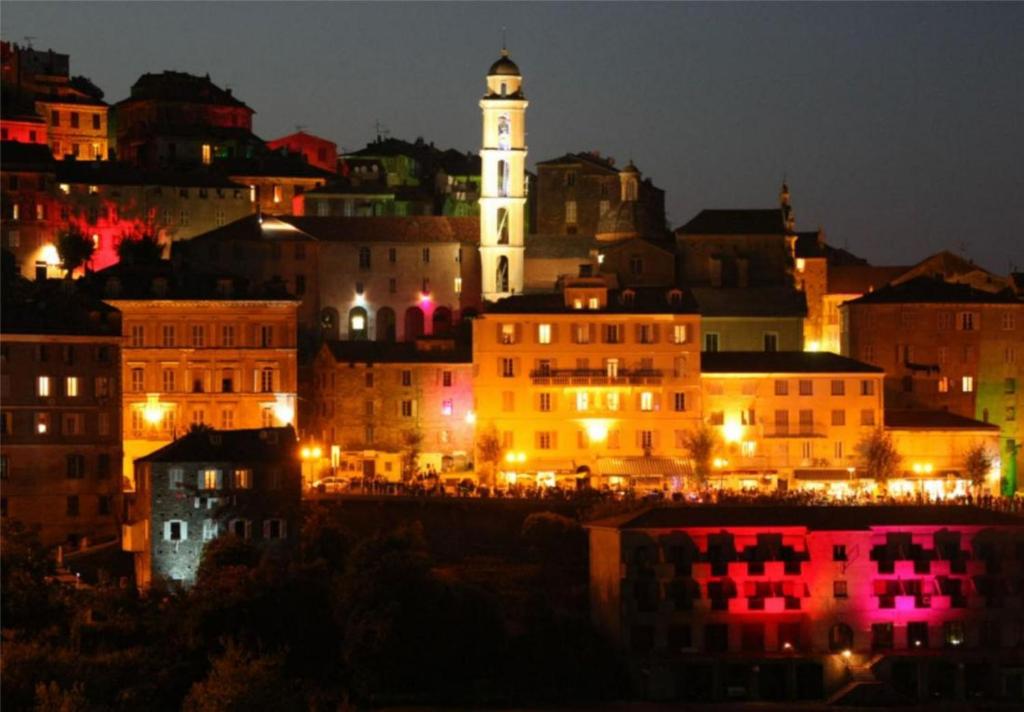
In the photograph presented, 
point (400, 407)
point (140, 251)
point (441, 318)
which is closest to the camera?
point (400, 407)

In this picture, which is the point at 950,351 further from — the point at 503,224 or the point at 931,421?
the point at 503,224

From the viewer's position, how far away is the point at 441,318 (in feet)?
336

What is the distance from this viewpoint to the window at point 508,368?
9112 cm

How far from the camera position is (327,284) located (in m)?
103

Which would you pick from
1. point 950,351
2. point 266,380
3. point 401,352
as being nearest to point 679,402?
point 401,352

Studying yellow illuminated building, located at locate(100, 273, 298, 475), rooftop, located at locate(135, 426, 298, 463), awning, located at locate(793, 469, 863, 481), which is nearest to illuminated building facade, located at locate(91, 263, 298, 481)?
yellow illuminated building, located at locate(100, 273, 298, 475)

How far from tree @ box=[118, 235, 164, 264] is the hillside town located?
237 millimetres

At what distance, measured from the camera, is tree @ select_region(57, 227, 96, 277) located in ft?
323

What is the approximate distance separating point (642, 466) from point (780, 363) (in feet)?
20.5

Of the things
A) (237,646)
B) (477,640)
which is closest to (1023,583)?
(477,640)

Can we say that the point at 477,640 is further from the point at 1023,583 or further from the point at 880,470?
the point at 880,470

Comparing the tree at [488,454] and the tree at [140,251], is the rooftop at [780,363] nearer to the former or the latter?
the tree at [488,454]

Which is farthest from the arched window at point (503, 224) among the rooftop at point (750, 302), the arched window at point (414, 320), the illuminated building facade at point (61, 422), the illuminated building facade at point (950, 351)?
the illuminated building facade at point (61, 422)

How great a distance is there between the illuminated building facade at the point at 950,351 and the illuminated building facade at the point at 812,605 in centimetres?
1910
